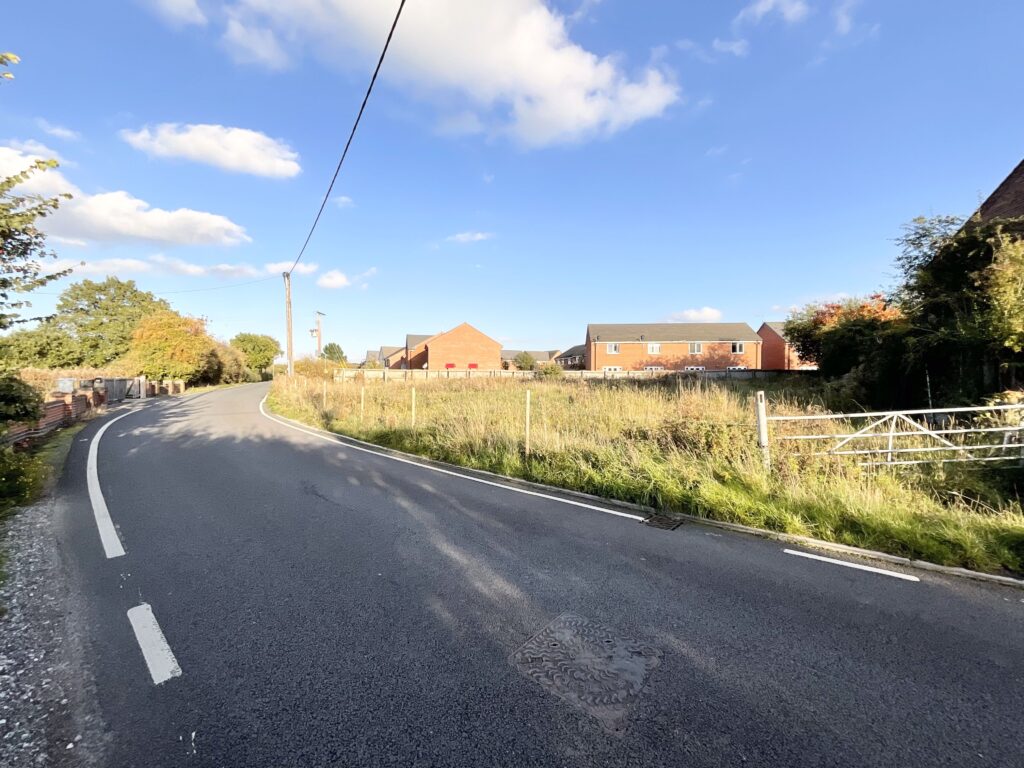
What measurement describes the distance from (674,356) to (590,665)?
56281 mm

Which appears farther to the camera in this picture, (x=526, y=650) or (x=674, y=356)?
(x=674, y=356)

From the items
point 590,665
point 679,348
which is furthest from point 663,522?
point 679,348

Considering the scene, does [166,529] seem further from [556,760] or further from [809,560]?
[809,560]

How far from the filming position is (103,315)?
172ft

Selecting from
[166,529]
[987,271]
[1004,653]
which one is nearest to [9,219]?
[166,529]

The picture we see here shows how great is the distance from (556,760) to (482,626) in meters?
1.21

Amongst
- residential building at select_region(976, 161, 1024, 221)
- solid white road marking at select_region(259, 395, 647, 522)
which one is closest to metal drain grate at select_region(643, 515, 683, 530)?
solid white road marking at select_region(259, 395, 647, 522)

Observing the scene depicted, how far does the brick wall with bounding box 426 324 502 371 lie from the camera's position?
201 feet

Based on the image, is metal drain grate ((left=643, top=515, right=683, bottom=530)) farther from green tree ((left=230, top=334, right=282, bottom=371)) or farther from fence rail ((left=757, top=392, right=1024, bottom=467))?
green tree ((left=230, top=334, right=282, bottom=371))

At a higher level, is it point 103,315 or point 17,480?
point 103,315

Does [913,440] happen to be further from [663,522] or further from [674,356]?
[674,356]

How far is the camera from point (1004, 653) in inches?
116

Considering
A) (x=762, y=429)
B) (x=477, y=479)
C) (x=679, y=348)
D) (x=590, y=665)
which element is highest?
(x=679, y=348)

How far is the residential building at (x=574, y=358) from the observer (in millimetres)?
70125
